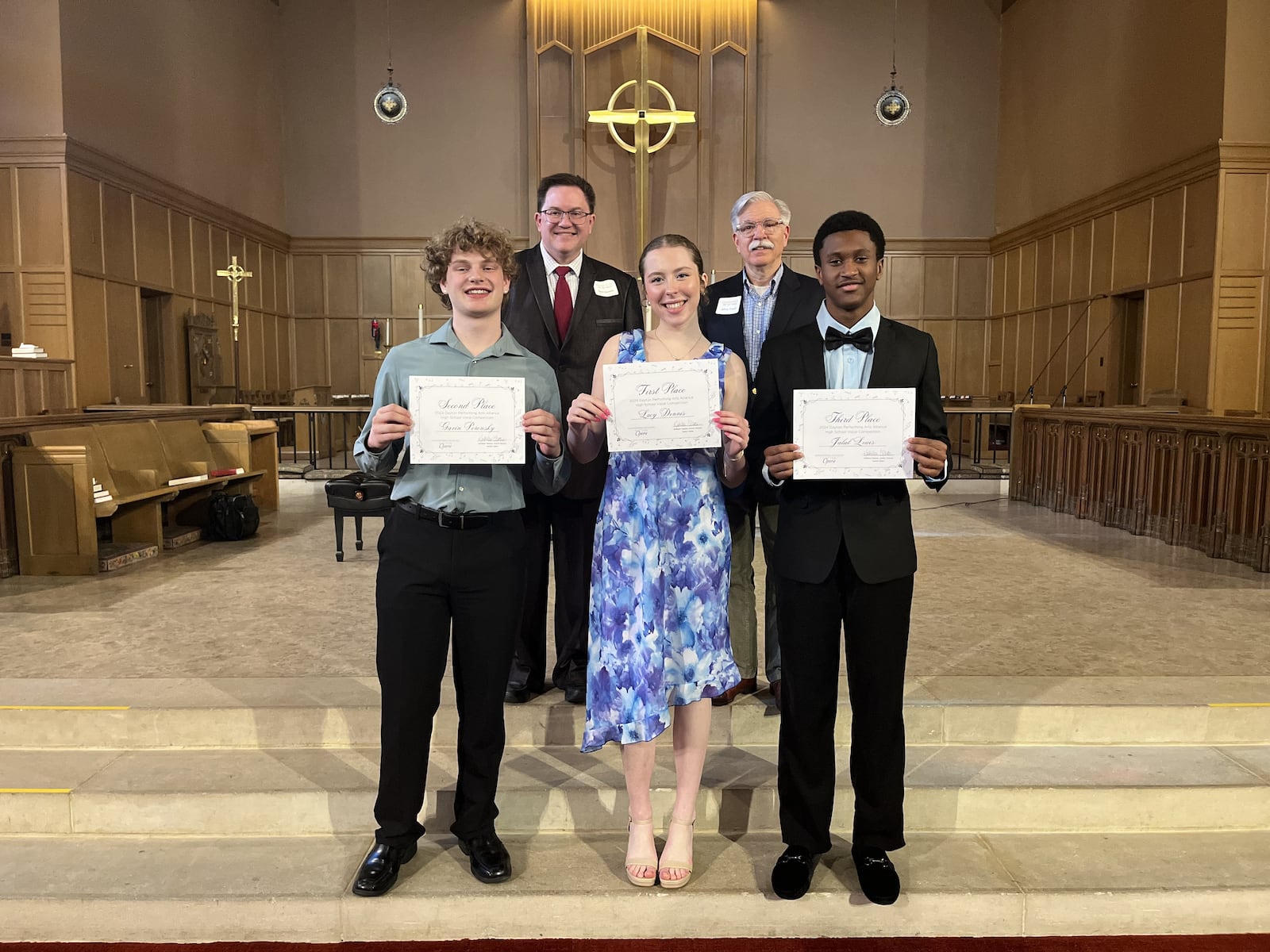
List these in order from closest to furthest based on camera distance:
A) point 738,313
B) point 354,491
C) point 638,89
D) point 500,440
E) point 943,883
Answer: point 500,440, point 943,883, point 738,313, point 354,491, point 638,89

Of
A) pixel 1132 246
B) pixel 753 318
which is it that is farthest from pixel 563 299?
pixel 1132 246

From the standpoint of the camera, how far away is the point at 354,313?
15.7 meters

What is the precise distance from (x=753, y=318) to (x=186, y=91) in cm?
1197

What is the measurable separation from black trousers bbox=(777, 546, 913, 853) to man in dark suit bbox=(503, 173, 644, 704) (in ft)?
3.06

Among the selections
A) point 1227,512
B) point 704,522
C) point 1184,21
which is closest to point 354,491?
point 704,522

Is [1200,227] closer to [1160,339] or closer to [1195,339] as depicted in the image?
[1195,339]

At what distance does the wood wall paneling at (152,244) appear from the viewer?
11.4m

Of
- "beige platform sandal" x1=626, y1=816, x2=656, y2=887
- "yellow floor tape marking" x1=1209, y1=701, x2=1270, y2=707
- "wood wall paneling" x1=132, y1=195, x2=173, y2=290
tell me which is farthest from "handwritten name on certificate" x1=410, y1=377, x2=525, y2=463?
"wood wall paneling" x1=132, y1=195, x2=173, y2=290

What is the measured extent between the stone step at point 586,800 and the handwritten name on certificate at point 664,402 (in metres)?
1.18

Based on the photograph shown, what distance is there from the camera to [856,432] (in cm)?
224

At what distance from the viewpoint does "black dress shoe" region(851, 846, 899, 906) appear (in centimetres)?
240

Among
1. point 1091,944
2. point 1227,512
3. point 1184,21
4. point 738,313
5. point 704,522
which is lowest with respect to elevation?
point 1091,944

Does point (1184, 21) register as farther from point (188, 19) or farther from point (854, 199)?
Answer: point (188, 19)

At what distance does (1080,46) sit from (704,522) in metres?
13.0
